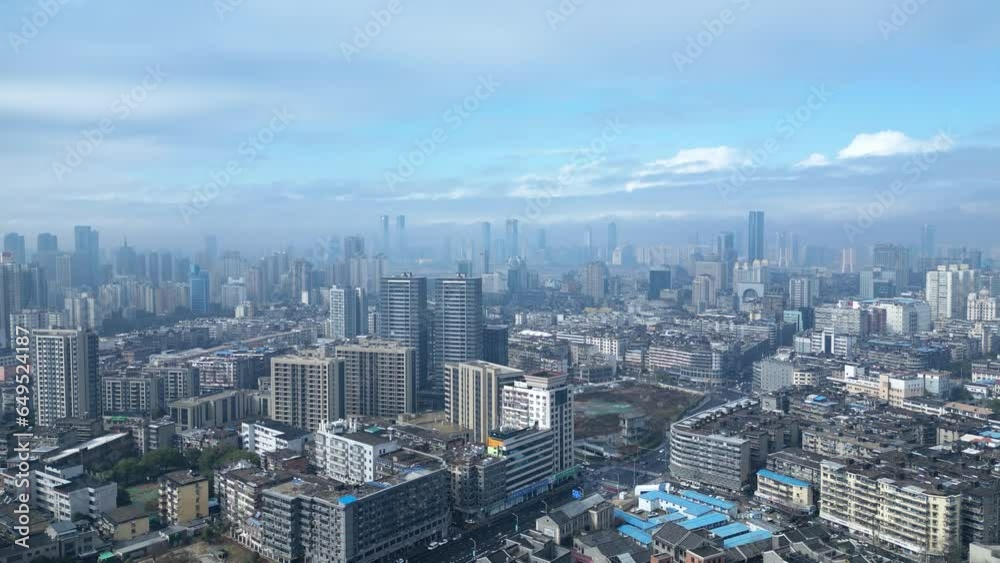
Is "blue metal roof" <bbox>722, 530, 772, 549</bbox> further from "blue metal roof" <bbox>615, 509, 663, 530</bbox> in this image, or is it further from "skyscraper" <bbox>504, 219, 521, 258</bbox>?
"skyscraper" <bbox>504, 219, 521, 258</bbox>

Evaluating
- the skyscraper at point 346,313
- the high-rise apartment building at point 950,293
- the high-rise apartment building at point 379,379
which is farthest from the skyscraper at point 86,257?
the high-rise apartment building at point 950,293

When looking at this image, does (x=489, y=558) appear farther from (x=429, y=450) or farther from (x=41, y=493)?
(x=41, y=493)

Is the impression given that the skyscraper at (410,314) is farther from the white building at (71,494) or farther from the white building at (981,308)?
the white building at (981,308)

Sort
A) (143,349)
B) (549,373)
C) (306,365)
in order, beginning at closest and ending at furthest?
(549,373), (306,365), (143,349)

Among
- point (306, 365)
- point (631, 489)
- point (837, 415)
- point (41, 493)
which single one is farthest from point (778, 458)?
point (41, 493)

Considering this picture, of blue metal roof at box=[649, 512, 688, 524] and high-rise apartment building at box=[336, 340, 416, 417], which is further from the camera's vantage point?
high-rise apartment building at box=[336, 340, 416, 417]

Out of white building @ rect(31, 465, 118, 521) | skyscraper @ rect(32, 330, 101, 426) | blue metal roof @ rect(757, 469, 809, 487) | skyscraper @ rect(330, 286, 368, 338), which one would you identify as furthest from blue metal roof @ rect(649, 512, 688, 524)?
skyscraper @ rect(330, 286, 368, 338)

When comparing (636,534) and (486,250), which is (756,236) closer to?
(486,250)
